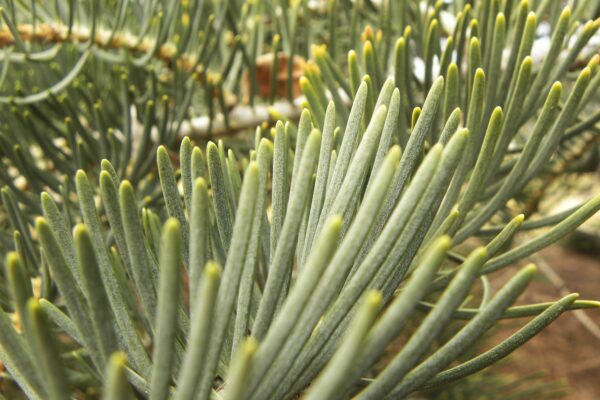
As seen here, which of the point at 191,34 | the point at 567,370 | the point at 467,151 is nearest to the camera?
the point at 467,151

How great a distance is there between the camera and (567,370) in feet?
4.00

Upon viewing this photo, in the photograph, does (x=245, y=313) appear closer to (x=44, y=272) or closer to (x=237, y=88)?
(x=44, y=272)

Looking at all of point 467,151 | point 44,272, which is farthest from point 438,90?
point 44,272

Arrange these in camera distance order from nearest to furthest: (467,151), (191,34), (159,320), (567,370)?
(159,320) < (467,151) < (191,34) < (567,370)

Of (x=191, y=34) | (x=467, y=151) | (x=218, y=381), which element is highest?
(x=191, y=34)

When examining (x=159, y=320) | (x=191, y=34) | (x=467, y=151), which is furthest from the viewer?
(x=191, y=34)

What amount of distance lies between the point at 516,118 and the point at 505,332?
1.11 m

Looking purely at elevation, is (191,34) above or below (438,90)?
above

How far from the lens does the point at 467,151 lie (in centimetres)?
24

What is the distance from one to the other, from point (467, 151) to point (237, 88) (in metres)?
0.27

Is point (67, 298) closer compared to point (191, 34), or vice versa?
point (67, 298)

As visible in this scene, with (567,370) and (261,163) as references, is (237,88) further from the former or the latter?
(567,370)

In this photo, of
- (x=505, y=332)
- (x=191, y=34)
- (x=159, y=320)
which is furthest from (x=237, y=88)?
(x=505, y=332)

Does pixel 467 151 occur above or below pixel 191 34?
below
